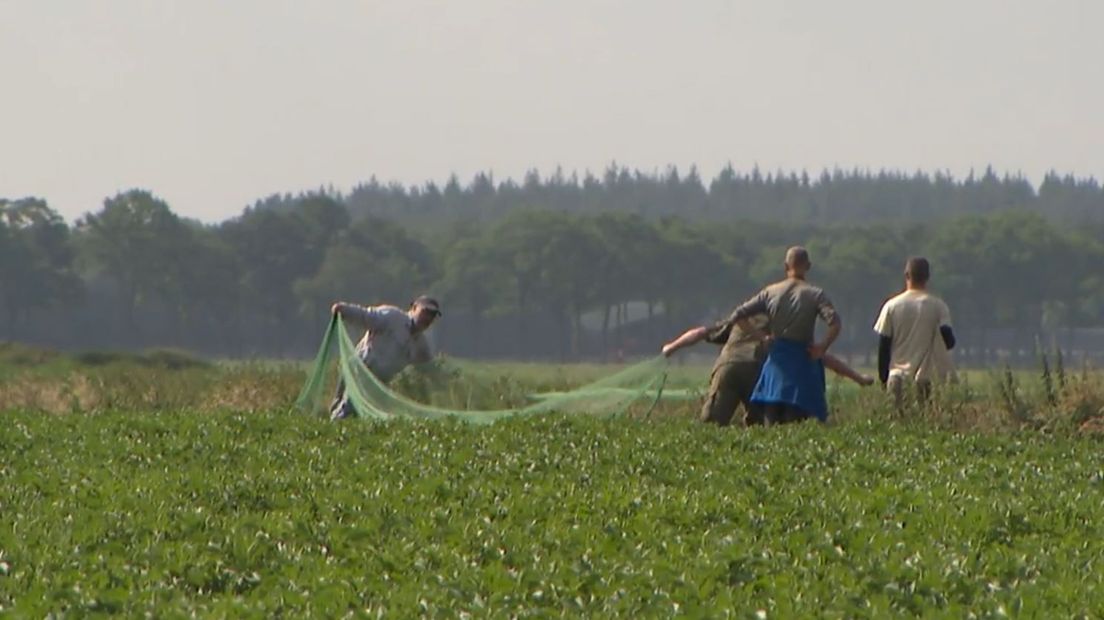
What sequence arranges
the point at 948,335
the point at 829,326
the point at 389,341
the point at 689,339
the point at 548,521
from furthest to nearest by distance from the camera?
1. the point at 389,341
2. the point at 689,339
3. the point at 948,335
4. the point at 829,326
5. the point at 548,521

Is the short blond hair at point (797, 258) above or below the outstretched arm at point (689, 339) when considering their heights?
above

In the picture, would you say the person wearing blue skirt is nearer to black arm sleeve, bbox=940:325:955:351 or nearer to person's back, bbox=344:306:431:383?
black arm sleeve, bbox=940:325:955:351

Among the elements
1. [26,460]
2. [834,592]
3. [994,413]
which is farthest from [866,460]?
[26,460]

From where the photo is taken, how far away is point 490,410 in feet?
61.9

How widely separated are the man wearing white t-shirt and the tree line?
97.4m

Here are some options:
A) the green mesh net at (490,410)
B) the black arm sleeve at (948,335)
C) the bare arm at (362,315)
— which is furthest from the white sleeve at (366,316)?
the black arm sleeve at (948,335)

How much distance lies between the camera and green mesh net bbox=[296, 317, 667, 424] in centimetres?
1730

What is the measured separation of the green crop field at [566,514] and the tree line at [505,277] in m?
97.8

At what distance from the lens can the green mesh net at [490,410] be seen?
17297 millimetres

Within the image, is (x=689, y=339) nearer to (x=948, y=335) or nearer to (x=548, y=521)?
(x=948, y=335)

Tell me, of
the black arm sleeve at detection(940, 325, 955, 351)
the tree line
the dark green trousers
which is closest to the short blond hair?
the dark green trousers

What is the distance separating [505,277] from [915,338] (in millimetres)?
117689

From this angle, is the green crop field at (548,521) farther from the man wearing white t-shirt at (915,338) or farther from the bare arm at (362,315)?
the bare arm at (362,315)

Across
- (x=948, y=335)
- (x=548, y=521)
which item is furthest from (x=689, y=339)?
(x=548, y=521)
